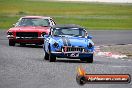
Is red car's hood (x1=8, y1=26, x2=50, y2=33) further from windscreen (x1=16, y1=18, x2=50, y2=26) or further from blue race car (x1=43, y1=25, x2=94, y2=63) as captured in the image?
blue race car (x1=43, y1=25, x2=94, y2=63)

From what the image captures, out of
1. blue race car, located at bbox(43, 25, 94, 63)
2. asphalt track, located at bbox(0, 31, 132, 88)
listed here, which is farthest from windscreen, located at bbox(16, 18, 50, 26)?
blue race car, located at bbox(43, 25, 94, 63)

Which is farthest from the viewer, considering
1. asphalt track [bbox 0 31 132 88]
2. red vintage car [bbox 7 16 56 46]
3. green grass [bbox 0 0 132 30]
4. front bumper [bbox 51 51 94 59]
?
green grass [bbox 0 0 132 30]

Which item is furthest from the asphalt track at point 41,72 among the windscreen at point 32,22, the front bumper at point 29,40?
the windscreen at point 32,22

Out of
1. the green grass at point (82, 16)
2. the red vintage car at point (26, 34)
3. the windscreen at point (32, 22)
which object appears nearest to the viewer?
the red vintage car at point (26, 34)

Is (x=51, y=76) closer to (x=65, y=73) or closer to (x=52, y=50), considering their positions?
(x=65, y=73)

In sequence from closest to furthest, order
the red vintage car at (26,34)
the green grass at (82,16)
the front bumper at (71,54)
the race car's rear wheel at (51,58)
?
the front bumper at (71,54)
the race car's rear wheel at (51,58)
the red vintage car at (26,34)
the green grass at (82,16)

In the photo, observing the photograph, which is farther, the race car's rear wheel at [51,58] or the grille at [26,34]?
the grille at [26,34]

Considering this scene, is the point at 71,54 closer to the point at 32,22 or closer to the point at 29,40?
the point at 29,40

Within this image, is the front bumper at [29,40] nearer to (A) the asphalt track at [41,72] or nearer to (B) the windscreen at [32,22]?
(B) the windscreen at [32,22]

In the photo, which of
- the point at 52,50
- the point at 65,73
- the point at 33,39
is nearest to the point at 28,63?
the point at 52,50

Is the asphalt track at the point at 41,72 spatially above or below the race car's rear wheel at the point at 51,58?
above

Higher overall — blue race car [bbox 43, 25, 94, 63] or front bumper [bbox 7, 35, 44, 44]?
blue race car [bbox 43, 25, 94, 63]

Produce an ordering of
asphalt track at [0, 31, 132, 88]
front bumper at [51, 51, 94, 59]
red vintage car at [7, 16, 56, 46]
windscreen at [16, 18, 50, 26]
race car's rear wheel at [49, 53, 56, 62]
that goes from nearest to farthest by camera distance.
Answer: asphalt track at [0, 31, 132, 88]
front bumper at [51, 51, 94, 59]
race car's rear wheel at [49, 53, 56, 62]
red vintage car at [7, 16, 56, 46]
windscreen at [16, 18, 50, 26]

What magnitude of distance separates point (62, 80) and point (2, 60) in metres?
6.48
